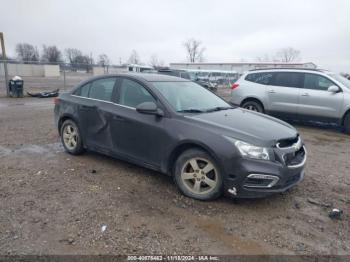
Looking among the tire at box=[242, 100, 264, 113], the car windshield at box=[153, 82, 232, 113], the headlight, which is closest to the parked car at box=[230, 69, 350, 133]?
the tire at box=[242, 100, 264, 113]

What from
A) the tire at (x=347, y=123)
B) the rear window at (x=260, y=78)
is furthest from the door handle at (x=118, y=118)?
the tire at (x=347, y=123)

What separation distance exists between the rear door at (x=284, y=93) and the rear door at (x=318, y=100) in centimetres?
17

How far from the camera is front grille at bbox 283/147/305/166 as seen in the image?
11.5ft

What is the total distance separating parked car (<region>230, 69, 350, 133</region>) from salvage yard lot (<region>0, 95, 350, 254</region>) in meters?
3.38

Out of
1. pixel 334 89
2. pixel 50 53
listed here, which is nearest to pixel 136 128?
pixel 334 89

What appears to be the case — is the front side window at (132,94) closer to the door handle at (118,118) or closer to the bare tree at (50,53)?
the door handle at (118,118)

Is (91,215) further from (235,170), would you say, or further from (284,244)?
(284,244)

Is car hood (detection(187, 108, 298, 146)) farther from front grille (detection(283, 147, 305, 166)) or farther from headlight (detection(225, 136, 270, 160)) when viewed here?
front grille (detection(283, 147, 305, 166))

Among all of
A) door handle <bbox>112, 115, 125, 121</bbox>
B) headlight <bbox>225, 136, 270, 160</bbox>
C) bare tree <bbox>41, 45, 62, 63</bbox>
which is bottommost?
headlight <bbox>225, 136, 270, 160</bbox>

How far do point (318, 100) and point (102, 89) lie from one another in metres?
6.10

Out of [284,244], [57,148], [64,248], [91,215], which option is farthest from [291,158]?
[57,148]

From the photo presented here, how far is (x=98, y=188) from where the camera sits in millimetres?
4004

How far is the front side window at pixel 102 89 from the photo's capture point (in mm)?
4777

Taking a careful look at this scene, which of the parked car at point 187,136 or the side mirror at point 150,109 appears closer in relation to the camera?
→ the parked car at point 187,136
